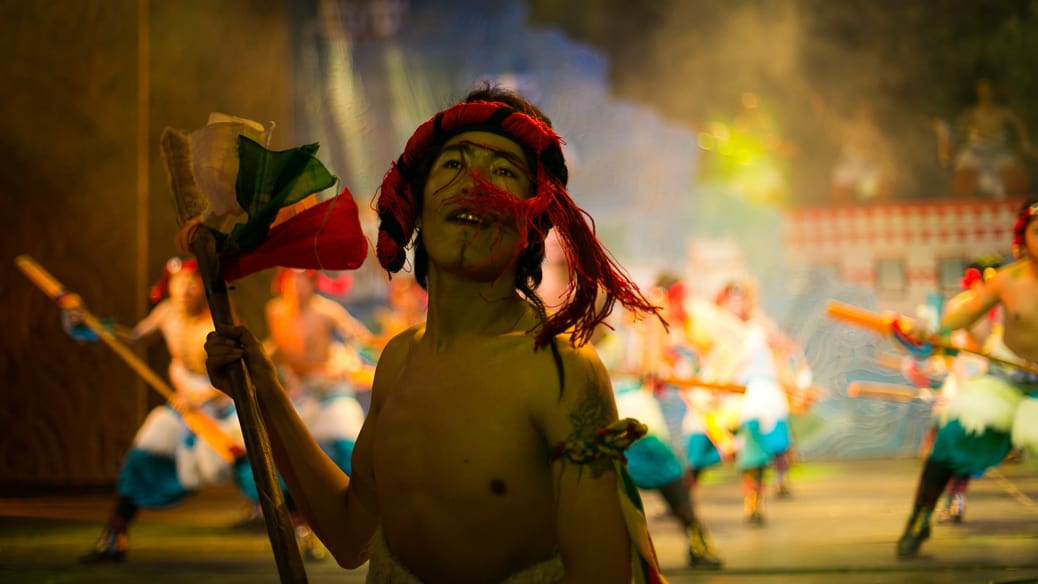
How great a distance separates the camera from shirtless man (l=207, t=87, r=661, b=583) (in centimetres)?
155

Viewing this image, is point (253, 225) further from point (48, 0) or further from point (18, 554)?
point (48, 0)

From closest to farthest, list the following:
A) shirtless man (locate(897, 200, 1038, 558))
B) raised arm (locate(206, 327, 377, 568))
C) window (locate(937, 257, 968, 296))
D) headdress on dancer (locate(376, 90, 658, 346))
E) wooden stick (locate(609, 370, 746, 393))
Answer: headdress on dancer (locate(376, 90, 658, 346)) < raised arm (locate(206, 327, 377, 568)) < shirtless man (locate(897, 200, 1038, 558)) < wooden stick (locate(609, 370, 746, 393)) < window (locate(937, 257, 968, 296))

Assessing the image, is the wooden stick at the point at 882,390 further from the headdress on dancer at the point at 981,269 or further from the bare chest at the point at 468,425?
the bare chest at the point at 468,425

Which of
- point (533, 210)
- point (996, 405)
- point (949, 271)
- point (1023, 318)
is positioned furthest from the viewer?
point (949, 271)

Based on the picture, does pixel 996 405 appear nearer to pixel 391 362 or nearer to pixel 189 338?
pixel 391 362

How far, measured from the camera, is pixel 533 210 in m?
1.66

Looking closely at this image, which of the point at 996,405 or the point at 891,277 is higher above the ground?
the point at 891,277

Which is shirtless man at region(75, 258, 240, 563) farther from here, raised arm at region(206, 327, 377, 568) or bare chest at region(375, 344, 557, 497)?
bare chest at region(375, 344, 557, 497)

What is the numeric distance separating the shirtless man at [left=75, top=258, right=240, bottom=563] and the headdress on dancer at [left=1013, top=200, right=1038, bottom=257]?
3226mm

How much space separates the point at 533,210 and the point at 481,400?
286 mm

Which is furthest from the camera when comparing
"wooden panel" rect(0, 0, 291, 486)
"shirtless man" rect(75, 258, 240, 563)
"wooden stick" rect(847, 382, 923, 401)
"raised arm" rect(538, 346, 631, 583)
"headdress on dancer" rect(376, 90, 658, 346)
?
"wooden stick" rect(847, 382, 923, 401)

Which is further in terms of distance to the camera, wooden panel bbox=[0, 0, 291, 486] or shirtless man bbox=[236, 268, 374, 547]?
wooden panel bbox=[0, 0, 291, 486]

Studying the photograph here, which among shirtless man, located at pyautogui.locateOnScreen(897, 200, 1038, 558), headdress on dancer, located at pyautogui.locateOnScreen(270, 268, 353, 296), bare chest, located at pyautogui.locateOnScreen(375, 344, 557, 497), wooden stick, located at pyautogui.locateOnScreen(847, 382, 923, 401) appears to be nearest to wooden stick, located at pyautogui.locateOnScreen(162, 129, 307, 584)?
bare chest, located at pyautogui.locateOnScreen(375, 344, 557, 497)

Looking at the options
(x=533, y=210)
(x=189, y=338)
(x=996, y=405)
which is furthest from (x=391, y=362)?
(x=189, y=338)
